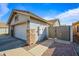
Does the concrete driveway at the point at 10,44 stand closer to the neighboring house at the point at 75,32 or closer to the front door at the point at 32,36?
the front door at the point at 32,36

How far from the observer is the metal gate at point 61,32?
685 centimetres

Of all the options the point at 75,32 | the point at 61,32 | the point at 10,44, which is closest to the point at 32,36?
the point at 10,44

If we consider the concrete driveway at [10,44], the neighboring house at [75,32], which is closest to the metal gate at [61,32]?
the neighboring house at [75,32]

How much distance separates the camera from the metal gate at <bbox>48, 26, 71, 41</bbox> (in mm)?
6854

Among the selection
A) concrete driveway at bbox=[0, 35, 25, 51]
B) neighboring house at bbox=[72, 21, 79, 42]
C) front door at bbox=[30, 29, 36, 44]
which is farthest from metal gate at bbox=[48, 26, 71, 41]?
concrete driveway at bbox=[0, 35, 25, 51]

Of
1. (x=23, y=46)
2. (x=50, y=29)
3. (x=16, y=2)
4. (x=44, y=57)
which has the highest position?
(x=16, y=2)

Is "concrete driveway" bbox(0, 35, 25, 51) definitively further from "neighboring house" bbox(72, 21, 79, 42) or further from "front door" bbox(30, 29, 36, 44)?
"neighboring house" bbox(72, 21, 79, 42)

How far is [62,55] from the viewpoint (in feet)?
14.1

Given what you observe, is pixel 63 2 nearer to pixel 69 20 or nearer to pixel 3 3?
pixel 69 20

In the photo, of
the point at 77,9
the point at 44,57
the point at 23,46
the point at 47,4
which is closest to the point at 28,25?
the point at 23,46

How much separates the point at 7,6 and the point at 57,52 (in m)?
3.00

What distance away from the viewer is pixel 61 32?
24.0 ft

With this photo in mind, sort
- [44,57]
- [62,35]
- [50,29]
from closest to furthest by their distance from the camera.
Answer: [44,57] → [62,35] → [50,29]

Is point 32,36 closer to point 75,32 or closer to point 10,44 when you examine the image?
point 10,44
